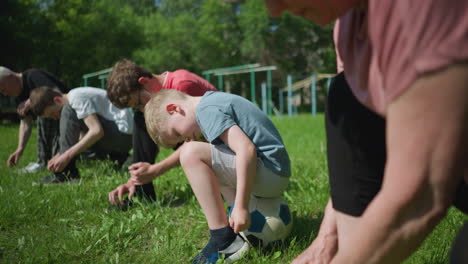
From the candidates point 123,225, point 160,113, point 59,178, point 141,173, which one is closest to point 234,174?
point 160,113

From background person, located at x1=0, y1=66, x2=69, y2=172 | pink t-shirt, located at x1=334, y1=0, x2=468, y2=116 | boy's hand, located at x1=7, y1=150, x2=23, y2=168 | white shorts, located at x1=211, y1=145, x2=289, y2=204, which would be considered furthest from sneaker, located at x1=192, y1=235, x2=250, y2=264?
boy's hand, located at x1=7, y1=150, x2=23, y2=168

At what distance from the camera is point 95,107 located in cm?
410

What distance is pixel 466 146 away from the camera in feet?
2.17

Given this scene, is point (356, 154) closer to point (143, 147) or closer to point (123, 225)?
point (123, 225)

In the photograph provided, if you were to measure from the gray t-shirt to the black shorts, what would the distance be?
882mm

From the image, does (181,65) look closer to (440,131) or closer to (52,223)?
(52,223)

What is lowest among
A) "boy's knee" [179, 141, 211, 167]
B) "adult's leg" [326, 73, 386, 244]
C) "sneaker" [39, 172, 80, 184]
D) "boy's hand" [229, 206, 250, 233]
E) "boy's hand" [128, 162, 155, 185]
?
"sneaker" [39, 172, 80, 184]

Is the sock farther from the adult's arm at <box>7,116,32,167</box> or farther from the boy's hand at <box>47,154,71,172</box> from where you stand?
the adult's arm at <box>7,116,32,167</box>

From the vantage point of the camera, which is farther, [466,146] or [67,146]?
[67,146]

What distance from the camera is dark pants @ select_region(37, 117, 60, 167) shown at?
183 inches

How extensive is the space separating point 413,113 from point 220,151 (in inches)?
53.2

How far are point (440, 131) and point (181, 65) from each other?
1227 inches

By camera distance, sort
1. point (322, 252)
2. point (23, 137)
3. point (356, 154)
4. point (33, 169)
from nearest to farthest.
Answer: point (356, 154) < point (322, 252) < point (33, 169) < point (23, 137)

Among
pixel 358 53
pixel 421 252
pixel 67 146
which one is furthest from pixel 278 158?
pixel 67 146
